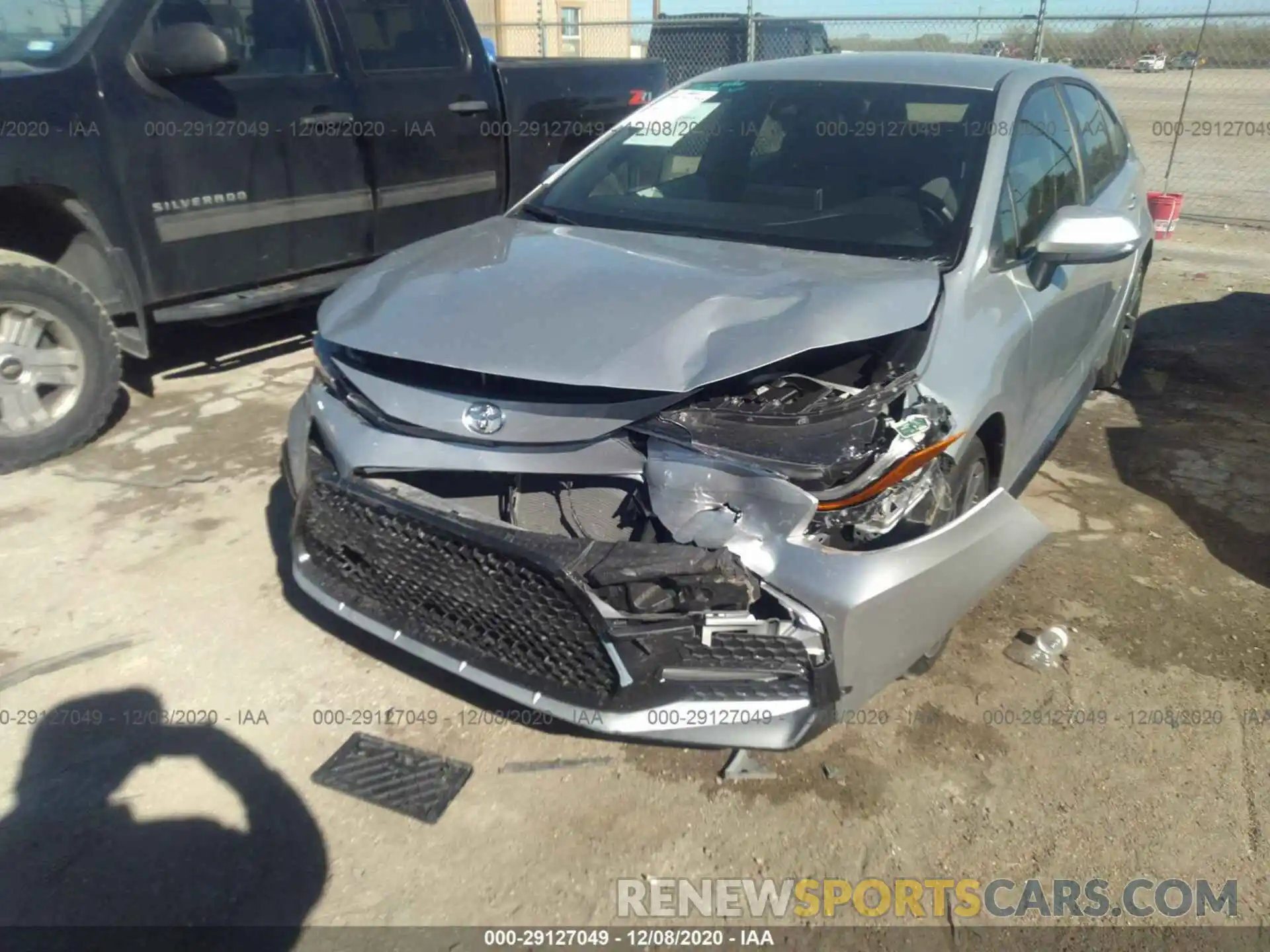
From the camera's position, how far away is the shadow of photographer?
2.23 meters

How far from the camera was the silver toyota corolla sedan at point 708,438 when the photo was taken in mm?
2283

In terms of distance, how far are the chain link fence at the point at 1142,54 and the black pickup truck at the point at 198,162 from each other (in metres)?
4.71

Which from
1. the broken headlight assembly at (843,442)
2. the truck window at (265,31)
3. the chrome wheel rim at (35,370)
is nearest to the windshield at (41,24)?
the truck window at (265,31)

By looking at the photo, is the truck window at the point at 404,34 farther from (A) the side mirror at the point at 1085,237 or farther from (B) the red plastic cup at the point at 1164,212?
(B) the red plastic cup at the point at 1164,212

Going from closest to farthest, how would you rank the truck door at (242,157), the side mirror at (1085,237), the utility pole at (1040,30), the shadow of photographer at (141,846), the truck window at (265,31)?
the shadow of photographer at (141,846)
the side mirror at (1085,237)
the truck door at (242,157)
the truck window at (265,31)
the utility pole at (1040,30)

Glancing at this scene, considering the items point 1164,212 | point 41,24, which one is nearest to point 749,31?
point 1164,212

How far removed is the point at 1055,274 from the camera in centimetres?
335

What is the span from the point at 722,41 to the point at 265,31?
9017 mm

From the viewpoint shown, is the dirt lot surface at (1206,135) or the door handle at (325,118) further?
the dirt lot surface at (1206,135)

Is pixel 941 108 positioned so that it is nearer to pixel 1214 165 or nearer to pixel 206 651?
pixel 206 651

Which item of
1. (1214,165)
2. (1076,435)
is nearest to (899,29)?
(1214,165)

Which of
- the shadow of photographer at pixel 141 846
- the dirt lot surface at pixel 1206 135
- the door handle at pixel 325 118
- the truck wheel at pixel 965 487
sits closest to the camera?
the shadow of photographer at pixel 141 846

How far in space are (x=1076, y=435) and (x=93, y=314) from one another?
182 inches

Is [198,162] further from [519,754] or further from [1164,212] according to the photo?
[1164,212]
